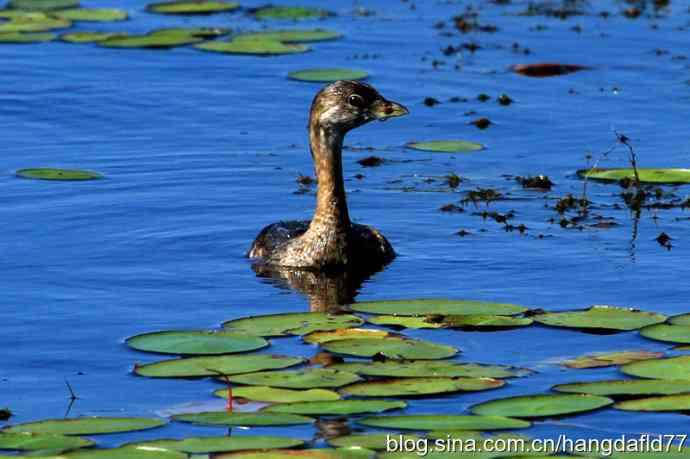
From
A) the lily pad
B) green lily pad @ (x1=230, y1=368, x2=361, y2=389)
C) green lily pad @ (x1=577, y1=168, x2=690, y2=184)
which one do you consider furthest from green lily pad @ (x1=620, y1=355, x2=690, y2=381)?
green lily pad @ (x1=577, y1=168, x2=690, y2=184)

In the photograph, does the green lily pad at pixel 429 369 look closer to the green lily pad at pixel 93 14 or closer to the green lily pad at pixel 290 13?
the green lily pad at pixel 93 14

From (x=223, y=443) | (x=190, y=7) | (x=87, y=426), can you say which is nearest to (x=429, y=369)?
(x=223, y=443)

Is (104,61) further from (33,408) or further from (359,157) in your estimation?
(33,408)

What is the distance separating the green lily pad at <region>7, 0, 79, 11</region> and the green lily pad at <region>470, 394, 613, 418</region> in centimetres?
1849

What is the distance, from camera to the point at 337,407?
1123 cm

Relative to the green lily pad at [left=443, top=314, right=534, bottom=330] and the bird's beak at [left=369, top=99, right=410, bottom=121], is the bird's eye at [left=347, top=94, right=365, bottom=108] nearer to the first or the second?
the bird's beak at [left=369, top=99, right=410, bottom=121]

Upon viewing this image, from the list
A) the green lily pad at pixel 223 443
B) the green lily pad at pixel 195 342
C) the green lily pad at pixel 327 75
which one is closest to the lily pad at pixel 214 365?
the green lily pad at pixel 195 342

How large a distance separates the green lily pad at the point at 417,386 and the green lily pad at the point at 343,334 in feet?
3.97

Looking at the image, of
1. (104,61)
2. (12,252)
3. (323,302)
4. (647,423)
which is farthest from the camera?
(104,61)

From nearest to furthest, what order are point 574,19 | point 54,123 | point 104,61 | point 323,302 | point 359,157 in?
point 323,302 < point 359,157 < point 54,123 < point 104,61 < point 574,19

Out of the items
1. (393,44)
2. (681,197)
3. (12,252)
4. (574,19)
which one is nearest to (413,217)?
(681,197)

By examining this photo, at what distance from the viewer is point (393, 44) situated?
1038 inches

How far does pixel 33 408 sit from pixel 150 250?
516cm

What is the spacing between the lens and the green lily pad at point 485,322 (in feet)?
44.7
